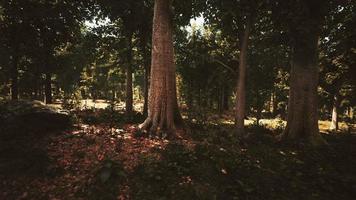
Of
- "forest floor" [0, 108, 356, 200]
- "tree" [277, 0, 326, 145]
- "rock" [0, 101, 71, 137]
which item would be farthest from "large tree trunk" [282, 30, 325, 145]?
"rock" [0, 101, 71, 137]

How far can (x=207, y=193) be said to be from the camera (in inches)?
278

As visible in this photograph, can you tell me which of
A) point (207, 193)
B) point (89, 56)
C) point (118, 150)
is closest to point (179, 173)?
point (207, 193)

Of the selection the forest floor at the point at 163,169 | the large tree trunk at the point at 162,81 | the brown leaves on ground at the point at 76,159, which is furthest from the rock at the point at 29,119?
the large tree trunk at the point at 162,81

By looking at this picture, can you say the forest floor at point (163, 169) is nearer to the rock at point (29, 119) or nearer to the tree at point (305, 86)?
the rock at point (29, 119)

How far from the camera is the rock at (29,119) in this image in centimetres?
1008

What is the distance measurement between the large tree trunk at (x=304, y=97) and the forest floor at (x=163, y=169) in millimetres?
1435

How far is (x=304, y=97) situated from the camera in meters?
12.4

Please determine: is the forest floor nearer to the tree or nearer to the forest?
the forest

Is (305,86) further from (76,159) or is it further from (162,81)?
(76,159)

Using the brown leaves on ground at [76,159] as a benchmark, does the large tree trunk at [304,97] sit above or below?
above

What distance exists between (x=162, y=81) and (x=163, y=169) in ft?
14.7

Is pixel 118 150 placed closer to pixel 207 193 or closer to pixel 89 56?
pixel 207 193

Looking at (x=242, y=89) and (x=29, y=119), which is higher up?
(x=242, y=89)

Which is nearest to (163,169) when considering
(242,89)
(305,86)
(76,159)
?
(76,159)
